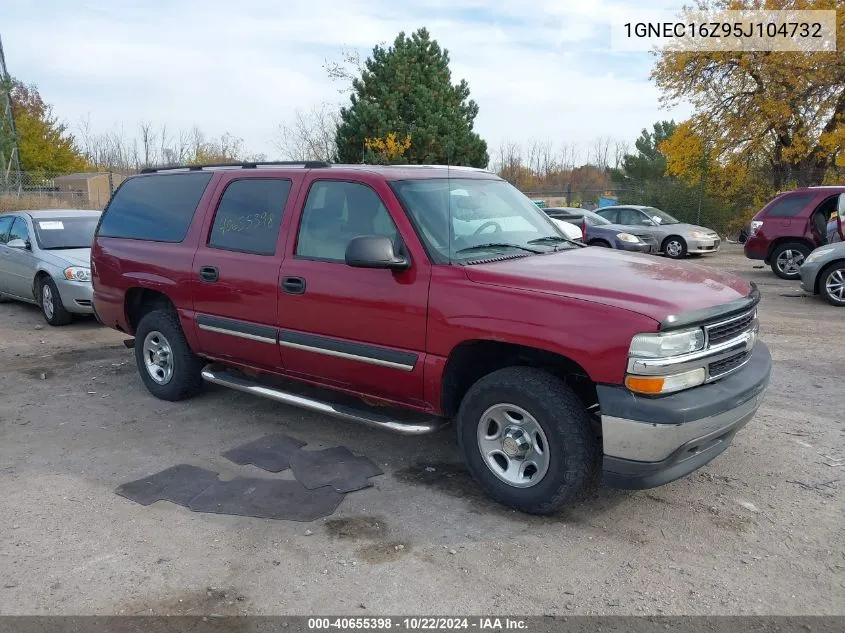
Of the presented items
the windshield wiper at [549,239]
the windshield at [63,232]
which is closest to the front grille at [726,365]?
the windshield wiper at [549,239]

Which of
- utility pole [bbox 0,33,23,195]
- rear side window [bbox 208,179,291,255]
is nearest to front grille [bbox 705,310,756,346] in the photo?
rear side window [bbox 208,179,291,255]

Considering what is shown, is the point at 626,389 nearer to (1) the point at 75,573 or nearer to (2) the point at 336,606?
(2) the point at 336,606

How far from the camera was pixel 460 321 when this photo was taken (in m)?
3.81

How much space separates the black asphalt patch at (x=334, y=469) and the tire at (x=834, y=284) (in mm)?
8475

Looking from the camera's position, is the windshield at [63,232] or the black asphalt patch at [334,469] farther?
the windshield at [63,232]

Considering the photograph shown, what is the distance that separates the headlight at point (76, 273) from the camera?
8.76m

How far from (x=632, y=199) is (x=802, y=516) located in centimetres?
2394

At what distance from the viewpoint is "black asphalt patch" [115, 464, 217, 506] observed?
404cm

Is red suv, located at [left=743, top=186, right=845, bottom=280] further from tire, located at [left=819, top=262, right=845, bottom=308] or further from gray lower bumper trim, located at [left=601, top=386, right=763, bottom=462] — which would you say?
gray lower bumper trim, located at [left=601, top=386, right=763, bottom=462]

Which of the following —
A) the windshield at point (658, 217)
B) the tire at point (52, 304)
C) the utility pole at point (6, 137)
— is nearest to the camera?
the tire at point (52, 304)

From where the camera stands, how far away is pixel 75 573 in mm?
3264

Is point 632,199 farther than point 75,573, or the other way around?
point 632,199

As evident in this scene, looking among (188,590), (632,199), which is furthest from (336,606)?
(632,199)

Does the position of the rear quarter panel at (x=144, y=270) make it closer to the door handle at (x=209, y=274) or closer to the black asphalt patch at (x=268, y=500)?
the door handle at (x=209, y=274)
